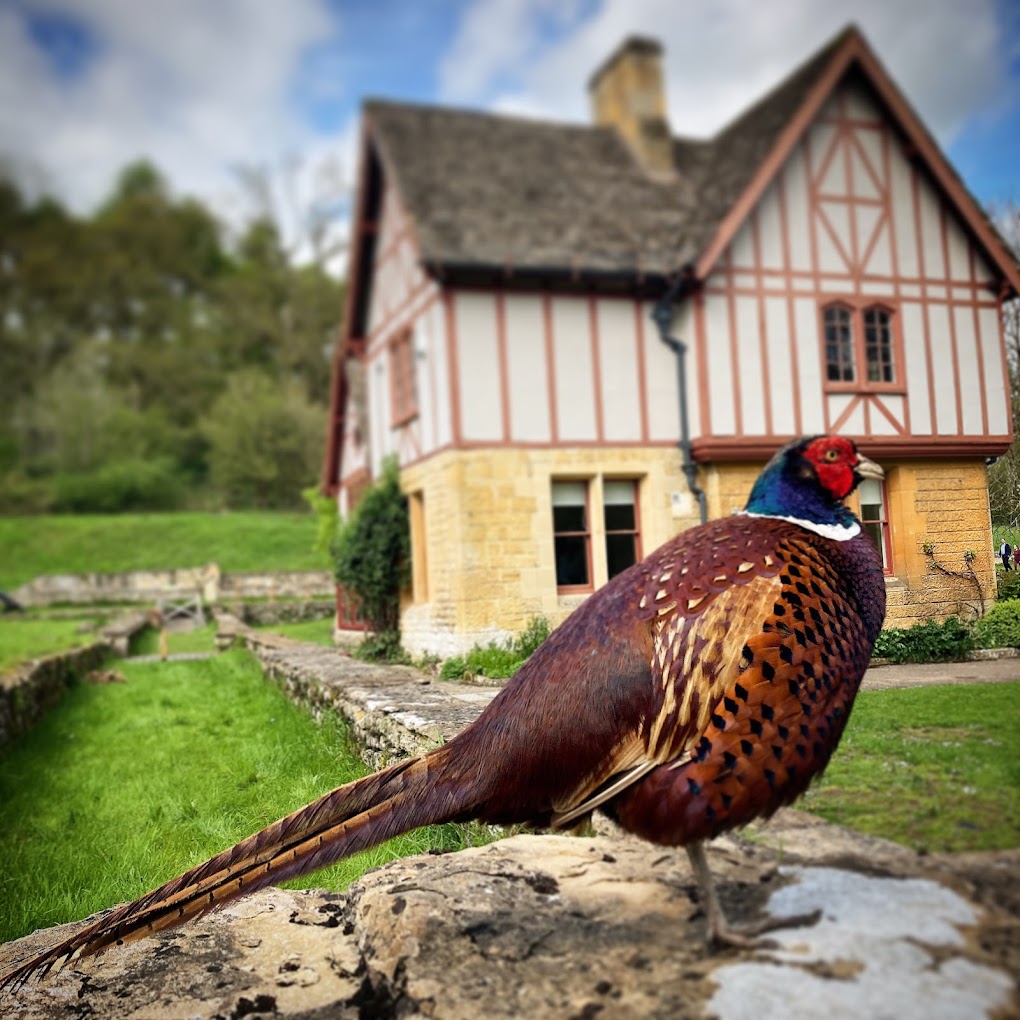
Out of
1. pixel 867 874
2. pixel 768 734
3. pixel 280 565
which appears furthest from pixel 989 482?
pixel 280 565

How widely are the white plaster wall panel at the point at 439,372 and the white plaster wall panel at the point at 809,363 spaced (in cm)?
536

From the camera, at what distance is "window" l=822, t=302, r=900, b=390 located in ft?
9.66

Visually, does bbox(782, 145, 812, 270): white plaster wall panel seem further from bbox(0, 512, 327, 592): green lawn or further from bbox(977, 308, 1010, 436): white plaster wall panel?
bbox(0, 512, 327, 592): green lawn

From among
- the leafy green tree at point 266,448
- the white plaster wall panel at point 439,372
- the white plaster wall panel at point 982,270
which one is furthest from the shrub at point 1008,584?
the leafy green tree at point 266,448

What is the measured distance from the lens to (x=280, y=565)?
103 ft

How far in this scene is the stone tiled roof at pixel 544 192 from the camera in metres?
8.09

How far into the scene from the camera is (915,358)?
113 inches

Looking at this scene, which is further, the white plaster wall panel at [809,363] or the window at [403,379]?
the window at [403,379]

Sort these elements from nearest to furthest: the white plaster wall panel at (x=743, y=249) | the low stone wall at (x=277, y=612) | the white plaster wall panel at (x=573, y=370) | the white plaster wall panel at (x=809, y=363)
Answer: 1. the white plaster wall panel at (x=809, y=363)
2. the white plaster wall panel at (x=743, y=249)
3. the white plaster wall panel at (x=573, y=370)
4. the low stone wall at (x=277, y=612)

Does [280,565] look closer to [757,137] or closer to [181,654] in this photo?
[181,654]

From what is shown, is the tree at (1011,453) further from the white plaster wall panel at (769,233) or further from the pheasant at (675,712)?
the white plaster wall panel at (769,233)

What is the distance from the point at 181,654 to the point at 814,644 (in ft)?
62.1

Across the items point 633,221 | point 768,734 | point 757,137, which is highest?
point 633,221

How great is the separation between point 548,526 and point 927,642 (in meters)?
4.13
